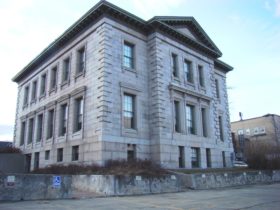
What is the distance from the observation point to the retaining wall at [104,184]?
41.4 feet

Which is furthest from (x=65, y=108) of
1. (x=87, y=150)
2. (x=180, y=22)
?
(x=180, y=22)

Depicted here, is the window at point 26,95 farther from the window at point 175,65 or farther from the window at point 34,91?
the window at point 175,65

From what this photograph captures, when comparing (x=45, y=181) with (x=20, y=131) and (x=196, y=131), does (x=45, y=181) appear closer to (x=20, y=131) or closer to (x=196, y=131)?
(x=196, y=131)

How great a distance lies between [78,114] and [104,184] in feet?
36.2

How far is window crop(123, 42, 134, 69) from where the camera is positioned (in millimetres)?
26828

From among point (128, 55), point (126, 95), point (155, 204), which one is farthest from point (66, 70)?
point (155, 204)

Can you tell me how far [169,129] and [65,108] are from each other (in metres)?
10.4

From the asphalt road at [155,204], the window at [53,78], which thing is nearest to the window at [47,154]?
the window at [53,78]

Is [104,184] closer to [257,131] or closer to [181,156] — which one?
[181,156]

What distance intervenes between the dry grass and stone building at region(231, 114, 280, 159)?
141 ft

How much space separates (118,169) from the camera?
63.2 feet

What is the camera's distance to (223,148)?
34781 millimetres

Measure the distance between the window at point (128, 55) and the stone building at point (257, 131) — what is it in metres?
40.0

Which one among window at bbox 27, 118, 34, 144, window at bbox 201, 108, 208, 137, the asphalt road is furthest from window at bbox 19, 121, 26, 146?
the asphalt road
